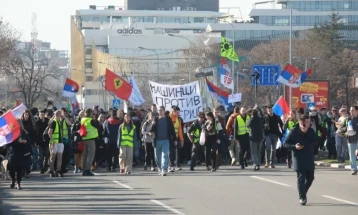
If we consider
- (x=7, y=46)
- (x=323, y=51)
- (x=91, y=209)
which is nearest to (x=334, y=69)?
(x=323, y=51)

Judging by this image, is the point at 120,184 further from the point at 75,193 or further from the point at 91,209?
the point at 91,209

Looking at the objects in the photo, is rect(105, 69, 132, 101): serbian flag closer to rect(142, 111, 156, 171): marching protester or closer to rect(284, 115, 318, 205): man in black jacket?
rect(142, 111, 156, 171): marching protester

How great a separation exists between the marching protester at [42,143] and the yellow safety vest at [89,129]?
1.50 metres

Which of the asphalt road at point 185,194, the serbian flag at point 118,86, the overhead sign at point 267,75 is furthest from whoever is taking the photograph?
the overhead sign at point 267,75

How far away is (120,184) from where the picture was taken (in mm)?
22656

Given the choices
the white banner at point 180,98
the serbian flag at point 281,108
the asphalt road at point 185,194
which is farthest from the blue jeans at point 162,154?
the serbian flag at point 281,108

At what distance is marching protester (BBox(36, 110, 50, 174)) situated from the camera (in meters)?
27.1

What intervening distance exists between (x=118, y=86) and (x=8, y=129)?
16.0m

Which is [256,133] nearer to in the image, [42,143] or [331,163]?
[331,163]

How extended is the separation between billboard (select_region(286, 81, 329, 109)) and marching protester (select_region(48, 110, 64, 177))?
74.7ft

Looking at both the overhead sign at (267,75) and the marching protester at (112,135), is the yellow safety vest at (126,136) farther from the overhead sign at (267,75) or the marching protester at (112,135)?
the overhead sign at (267,75)

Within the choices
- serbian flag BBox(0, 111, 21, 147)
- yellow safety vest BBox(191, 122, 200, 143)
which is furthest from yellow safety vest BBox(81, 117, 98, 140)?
serbian flag BBox(0, 111, 21, 147)

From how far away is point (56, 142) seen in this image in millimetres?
25656

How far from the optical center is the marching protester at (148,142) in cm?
2702
